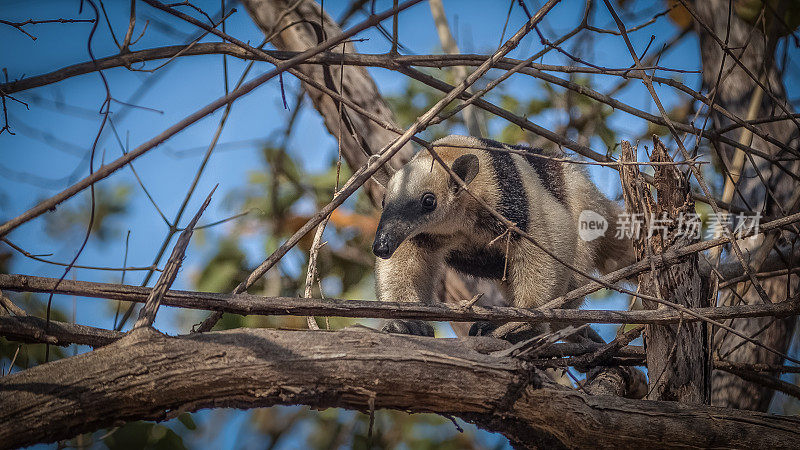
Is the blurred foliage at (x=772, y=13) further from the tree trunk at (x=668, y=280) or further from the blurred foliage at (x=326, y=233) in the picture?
the tree trunk at (x=668, y=280)

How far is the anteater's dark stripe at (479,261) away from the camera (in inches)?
164

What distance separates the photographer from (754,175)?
554 cm

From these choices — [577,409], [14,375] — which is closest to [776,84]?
[577,409]

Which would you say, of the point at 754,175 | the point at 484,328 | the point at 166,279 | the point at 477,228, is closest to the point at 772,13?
the point at 754,175

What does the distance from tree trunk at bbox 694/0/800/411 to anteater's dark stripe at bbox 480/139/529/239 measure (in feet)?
7.14

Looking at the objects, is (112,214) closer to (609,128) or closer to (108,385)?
(108,385)

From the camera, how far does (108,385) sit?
6.94 ft

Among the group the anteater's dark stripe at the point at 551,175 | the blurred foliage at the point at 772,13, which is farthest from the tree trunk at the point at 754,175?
the anteater's dark stripe at the point at 551,175

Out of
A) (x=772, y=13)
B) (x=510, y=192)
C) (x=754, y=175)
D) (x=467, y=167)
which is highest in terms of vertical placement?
(x=772, y=13)

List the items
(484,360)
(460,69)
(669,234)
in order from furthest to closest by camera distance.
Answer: (460,69) < (669,234) < (484,360)

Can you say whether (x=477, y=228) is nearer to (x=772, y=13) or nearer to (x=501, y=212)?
(x=501, y=212)

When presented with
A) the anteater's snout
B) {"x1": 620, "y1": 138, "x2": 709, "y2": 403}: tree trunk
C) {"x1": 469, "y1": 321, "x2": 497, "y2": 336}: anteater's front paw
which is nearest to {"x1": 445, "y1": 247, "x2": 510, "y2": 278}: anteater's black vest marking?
{"x1": 469, "y1": 321, "x2": 497, "y2": 336}: anteater's front paw

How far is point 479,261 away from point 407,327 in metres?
0.73

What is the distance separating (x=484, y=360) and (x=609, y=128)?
4.02m
